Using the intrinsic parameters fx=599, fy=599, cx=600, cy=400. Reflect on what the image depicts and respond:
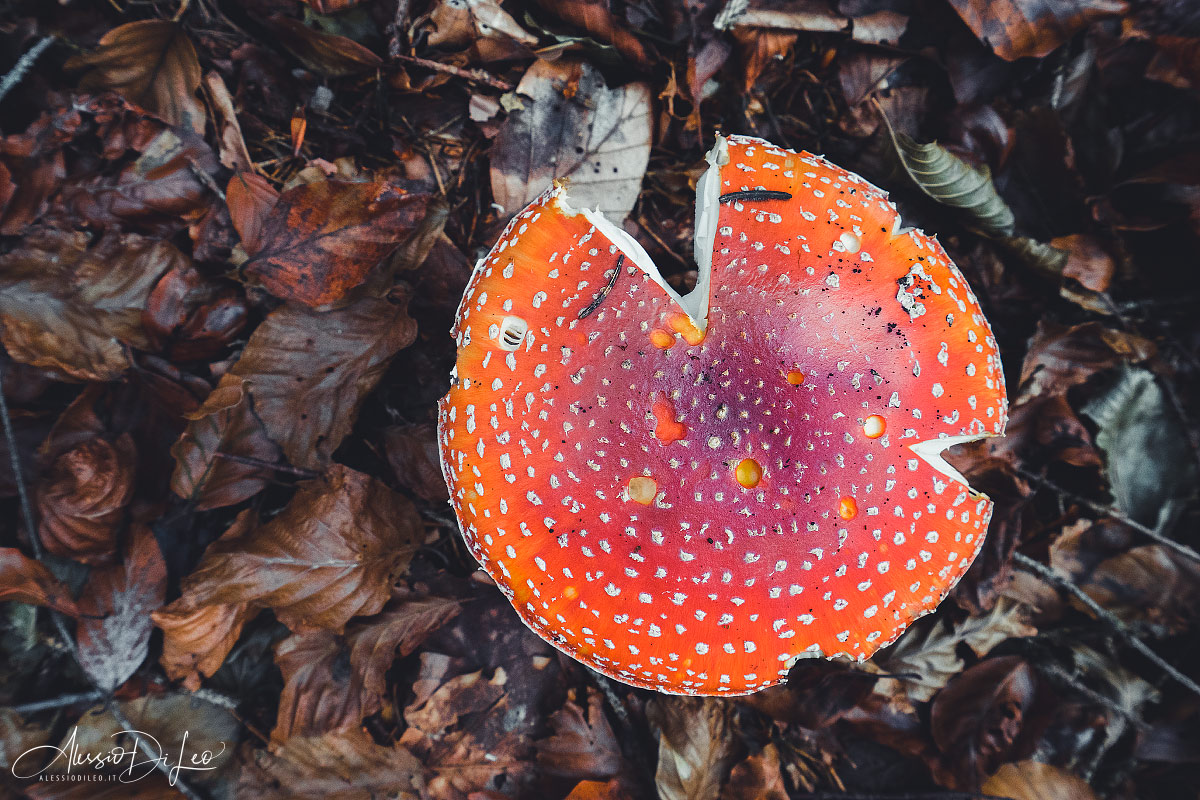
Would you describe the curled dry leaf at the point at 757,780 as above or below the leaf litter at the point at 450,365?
below

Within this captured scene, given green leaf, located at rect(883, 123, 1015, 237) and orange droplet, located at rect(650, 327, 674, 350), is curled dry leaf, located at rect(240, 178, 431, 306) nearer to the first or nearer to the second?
orange droplet, located at rect(650, 327, 674, 350)

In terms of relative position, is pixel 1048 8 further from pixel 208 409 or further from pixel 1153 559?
pixel 208 409

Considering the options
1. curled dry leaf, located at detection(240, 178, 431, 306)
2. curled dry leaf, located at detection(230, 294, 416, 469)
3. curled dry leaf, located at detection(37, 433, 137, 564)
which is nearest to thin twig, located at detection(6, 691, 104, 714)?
curled dry leaf, located at detection(37, 433, 137, 564)

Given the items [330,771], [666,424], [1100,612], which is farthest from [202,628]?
[1100,612]

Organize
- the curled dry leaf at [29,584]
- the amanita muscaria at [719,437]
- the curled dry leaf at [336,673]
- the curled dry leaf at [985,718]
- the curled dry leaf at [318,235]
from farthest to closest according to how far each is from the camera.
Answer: the curled dry leaf at [985,718] → the curled dry leaf at [336,673] → the curled dry leaf at [318,235] → the curled dry leaf at [29,584] → the amanita muscaria at [719,437]

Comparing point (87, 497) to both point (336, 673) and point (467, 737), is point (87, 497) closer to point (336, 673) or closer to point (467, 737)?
point (336, 673)

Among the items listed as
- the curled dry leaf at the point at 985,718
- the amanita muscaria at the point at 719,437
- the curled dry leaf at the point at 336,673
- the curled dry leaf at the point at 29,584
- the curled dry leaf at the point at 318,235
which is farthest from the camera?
the curled dry leaf at the point at 985,718

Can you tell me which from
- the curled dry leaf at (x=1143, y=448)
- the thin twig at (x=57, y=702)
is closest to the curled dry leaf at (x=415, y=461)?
the thin twig at (x=57, y=702)

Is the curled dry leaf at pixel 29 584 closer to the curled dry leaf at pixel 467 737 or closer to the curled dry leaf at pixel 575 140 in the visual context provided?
the curled dry leaf at pixel 467 737
